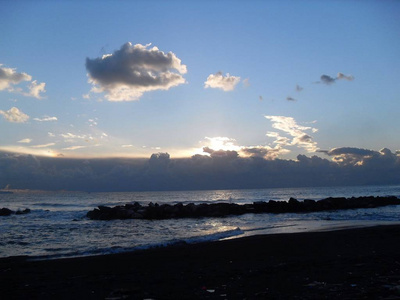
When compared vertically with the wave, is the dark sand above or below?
above

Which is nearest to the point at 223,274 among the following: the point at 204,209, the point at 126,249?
the point at 126,249

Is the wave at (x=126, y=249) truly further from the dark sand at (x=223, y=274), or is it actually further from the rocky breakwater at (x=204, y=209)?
the rocky breakwater at (x=204, y=209)

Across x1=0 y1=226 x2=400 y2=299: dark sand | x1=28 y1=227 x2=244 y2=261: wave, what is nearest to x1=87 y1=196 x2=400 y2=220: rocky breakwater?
x1=28 y1=227 x2=244 y2=261: wave

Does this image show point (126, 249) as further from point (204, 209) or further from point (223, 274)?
point (204, 209)

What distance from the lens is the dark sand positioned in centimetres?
632

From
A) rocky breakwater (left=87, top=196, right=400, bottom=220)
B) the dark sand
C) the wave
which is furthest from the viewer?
rocky breakwater (left=87, top=196, right=400, bottom=220)

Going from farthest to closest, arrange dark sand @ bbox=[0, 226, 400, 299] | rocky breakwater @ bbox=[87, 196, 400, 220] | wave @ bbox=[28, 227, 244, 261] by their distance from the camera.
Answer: rocky breakwater @ bbox=[87, 196, 400, 220]
wave @ bbox=[28, 227, 244, 261]
dark sand @ bbox=[0, 226, 400, 299]

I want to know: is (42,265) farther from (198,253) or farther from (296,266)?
(296,266)

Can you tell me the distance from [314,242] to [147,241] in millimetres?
7698

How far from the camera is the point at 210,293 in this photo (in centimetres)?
634

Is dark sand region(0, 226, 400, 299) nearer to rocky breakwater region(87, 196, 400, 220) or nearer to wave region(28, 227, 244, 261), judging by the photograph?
wave region(28, 227, 244, 261)

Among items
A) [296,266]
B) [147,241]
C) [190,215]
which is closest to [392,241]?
[296,266]

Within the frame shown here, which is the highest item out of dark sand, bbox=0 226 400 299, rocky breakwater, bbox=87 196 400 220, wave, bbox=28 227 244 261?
dark sand, bbox=0 226 400 299

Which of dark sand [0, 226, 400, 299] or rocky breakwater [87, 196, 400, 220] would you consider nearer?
dark sand [0, 226, 400, 299]
